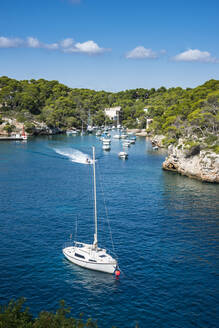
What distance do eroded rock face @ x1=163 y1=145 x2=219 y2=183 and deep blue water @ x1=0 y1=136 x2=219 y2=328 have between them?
2.81 m

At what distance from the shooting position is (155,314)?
3384 centimetres

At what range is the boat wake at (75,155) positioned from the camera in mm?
113600

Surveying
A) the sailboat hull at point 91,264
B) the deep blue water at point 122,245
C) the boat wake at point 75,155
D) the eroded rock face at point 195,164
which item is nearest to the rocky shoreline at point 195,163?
the eroded rock face at point 195,164

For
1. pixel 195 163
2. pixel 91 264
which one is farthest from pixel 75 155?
pixel 91 264

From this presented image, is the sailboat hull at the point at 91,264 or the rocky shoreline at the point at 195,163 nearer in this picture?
the sailboat hull at the point at 91,264

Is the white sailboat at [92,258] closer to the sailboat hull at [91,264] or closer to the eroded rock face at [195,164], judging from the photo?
the sailboat hull at [91,264]

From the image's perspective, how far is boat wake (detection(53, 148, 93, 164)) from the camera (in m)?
114

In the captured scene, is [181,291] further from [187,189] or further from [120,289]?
[187,189]

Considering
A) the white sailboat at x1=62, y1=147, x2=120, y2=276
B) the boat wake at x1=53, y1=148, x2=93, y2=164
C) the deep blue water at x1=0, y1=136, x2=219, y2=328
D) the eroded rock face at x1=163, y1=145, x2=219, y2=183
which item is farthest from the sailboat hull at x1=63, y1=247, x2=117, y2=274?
the boat wake at x1=53, y1=148, x2=93, y2=164

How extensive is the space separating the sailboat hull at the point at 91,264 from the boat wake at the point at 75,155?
6779 cm

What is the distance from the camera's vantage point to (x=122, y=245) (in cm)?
4822

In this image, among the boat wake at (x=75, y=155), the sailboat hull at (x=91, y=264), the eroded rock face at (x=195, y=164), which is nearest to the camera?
the sailboat hull at (x=91, y=264)

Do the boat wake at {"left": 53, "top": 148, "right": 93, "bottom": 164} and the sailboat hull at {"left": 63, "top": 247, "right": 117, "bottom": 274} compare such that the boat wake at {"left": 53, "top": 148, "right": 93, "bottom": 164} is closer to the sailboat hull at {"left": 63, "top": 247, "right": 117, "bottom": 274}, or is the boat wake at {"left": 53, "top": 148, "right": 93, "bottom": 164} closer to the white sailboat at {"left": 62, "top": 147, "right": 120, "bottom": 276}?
the white sailboat at {"left": 62, "top": 147, "right": 120, "bottom": 276}

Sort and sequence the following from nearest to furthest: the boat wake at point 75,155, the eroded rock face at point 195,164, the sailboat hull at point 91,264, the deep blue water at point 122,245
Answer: the deep blue water at point 122,245, the sailboat hull at point 91,264, the eroded rock face at point 195,164, the boat wake at point 75,155
